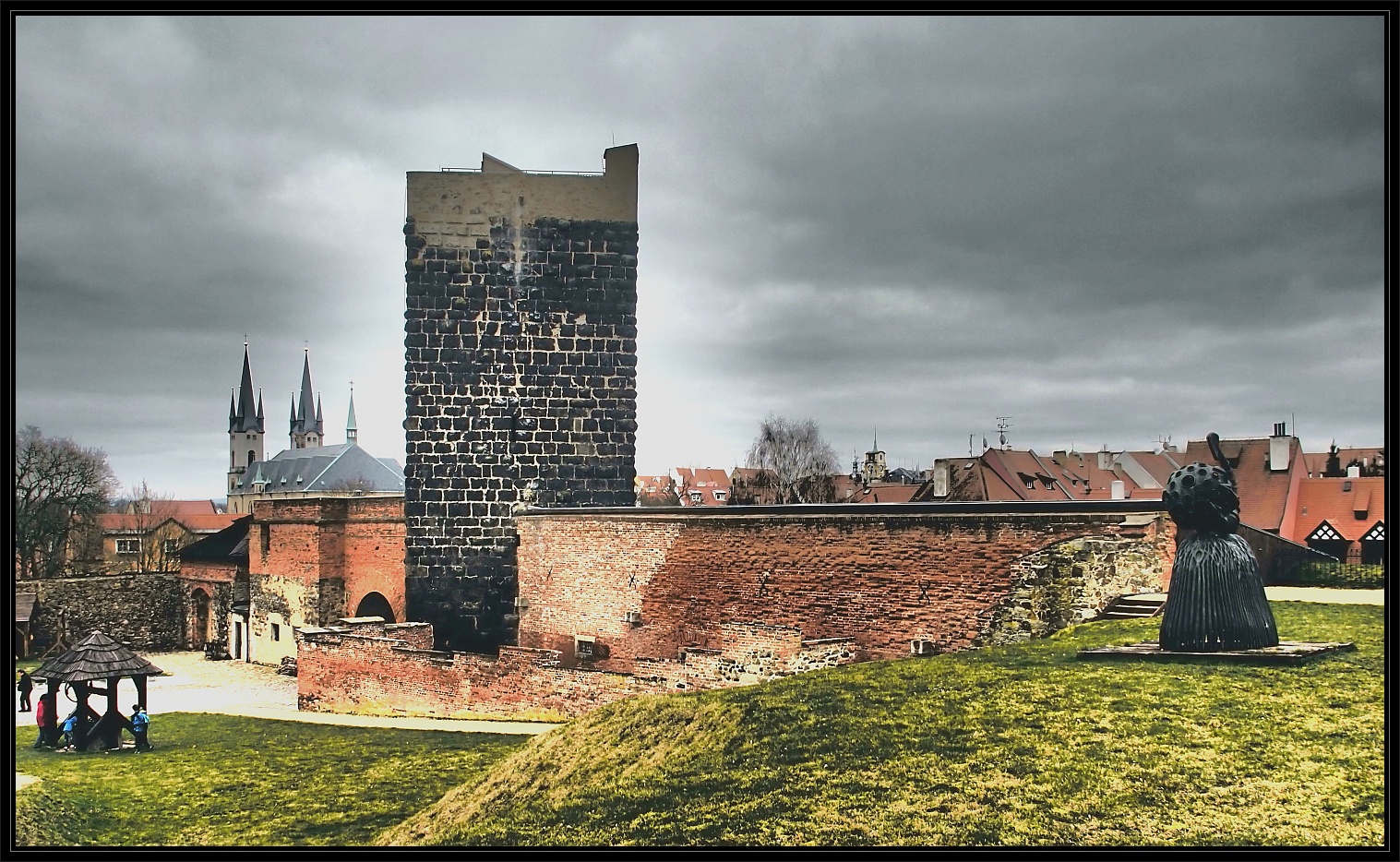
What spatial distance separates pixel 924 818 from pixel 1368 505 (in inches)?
672

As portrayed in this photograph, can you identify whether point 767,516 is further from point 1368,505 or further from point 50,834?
point 1368,505

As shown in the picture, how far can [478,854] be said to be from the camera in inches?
343

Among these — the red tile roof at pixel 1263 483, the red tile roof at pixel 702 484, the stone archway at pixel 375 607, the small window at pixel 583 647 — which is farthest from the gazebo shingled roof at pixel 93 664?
the red tile roof at pixel 702 484

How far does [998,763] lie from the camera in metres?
7.84

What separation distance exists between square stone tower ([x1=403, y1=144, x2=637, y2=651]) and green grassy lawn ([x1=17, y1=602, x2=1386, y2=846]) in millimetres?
5640

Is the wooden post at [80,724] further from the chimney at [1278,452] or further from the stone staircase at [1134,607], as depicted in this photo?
the chimney at [1278,452]

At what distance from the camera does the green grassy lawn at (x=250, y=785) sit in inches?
419

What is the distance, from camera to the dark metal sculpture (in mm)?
9211

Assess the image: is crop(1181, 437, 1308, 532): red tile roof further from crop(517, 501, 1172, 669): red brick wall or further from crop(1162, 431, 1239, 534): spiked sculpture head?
crop(1162, 431, 1239, 534): spiked sculpture head

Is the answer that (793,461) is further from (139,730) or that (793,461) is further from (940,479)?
(139,730)

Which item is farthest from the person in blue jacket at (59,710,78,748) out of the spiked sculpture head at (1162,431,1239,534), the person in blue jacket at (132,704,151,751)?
the spiked sculpture head at (1162,431,1239,534)

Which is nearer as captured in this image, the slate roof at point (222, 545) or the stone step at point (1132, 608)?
the stone step at point (1132, 608)

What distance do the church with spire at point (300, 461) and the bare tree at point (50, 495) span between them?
17815mm

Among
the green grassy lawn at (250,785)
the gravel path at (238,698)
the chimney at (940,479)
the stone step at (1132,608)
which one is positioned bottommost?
the gravel path at (238,698)
